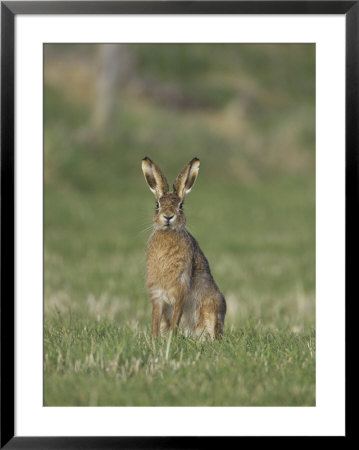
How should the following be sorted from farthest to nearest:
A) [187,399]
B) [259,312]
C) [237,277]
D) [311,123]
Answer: [311,123], [237,277], [259,312], [187,399]

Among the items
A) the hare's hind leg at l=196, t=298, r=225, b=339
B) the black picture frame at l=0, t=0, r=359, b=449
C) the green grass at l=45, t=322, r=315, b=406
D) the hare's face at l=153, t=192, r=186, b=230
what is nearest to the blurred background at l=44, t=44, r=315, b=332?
the hare's hind leg at l=196, t=298, r=225, b=339

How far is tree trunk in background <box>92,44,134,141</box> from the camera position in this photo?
66.0 ft

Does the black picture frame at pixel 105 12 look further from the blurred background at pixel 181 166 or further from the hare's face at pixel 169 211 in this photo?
the blurred background at pixel 181 166

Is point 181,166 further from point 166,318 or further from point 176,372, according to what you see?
point 176,372

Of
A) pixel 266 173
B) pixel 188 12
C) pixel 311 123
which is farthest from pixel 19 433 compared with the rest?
pixel 311 123

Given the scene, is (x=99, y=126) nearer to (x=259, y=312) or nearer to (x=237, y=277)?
(x=237, y=277)

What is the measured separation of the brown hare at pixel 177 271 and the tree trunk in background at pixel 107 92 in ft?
49.7

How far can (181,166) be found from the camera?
18.2m

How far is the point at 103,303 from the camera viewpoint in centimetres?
854

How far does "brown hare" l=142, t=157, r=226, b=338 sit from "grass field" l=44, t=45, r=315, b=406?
0.17m

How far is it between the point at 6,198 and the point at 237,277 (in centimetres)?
698

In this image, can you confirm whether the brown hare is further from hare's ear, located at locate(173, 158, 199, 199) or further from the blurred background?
the blurred background

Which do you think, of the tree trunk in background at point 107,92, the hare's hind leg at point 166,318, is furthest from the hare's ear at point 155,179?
the tree trunk in background at point 107,92

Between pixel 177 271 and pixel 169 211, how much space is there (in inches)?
17.7
